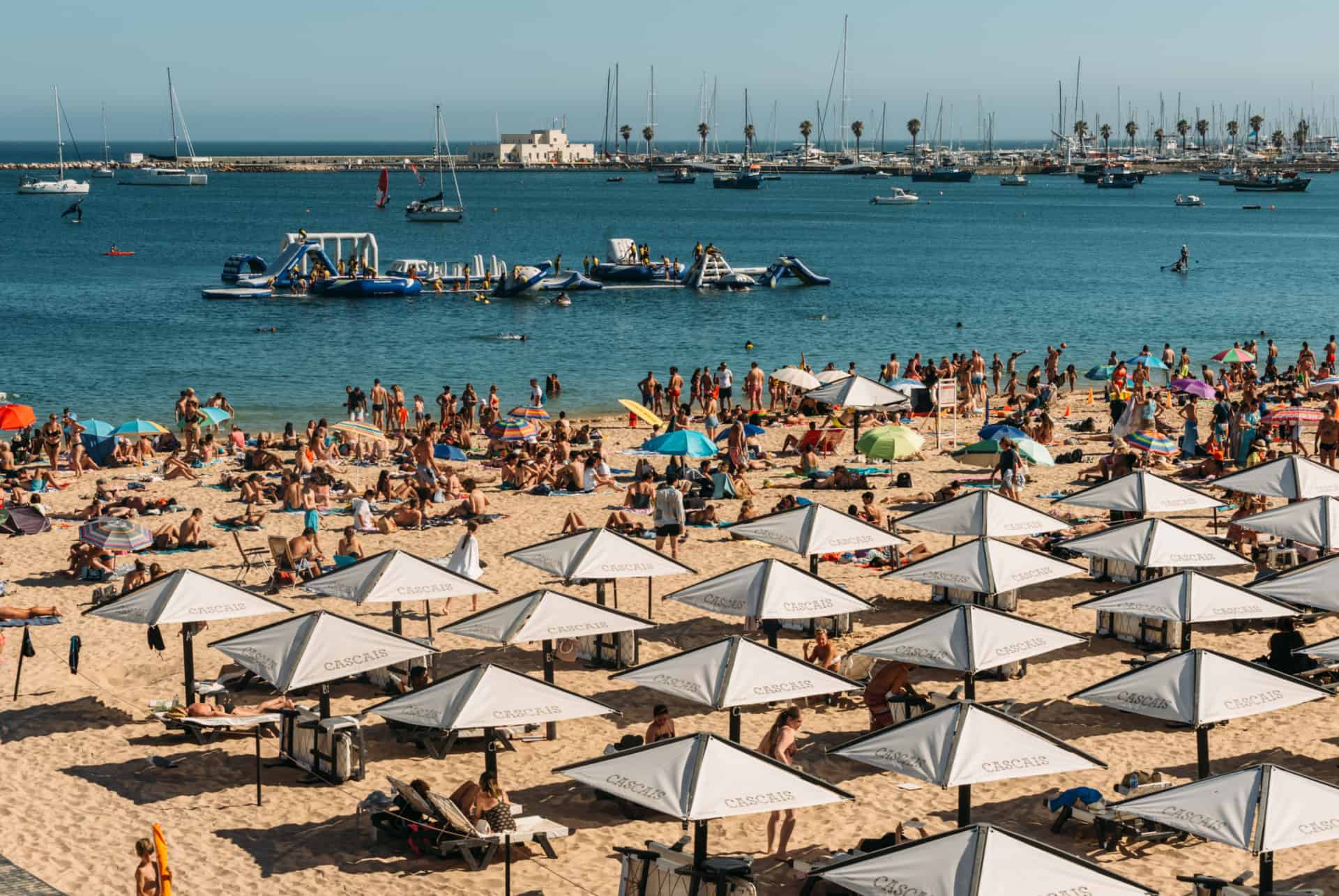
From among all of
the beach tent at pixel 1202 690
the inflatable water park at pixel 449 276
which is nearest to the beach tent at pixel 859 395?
the beach tent at pixel 1202 690

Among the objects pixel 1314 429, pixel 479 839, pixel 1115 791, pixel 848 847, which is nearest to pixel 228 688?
pixel 479 839

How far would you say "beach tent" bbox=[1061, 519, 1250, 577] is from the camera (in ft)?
52.8

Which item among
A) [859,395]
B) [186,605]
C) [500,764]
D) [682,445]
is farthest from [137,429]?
[500,764]

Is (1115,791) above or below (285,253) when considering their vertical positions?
below

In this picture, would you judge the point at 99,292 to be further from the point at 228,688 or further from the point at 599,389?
the point at 228,688

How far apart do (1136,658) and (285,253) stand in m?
55.9

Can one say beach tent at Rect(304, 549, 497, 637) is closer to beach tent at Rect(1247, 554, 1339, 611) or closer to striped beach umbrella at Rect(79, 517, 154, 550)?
striped beach umbrella at Rect(79, 517, 154, 550)

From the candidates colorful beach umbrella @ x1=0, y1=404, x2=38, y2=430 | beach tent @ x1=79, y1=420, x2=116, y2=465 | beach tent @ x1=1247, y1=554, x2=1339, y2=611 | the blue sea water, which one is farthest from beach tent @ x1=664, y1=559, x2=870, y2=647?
the blue sea water

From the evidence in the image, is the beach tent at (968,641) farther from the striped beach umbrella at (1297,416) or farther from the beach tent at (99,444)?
the beach tent at (99,444)

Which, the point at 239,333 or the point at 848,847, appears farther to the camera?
the point at 239,333

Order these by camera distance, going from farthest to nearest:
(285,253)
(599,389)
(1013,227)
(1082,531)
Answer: (1013,227)
(285,253)
(599,389)
(1082,531)

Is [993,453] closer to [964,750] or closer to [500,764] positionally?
[500,764]

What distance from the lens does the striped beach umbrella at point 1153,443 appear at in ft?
80.4

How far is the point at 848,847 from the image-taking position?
1159cm
